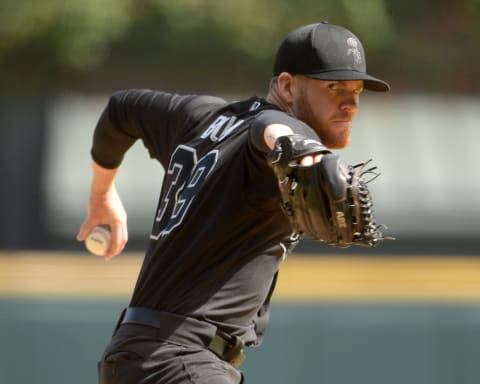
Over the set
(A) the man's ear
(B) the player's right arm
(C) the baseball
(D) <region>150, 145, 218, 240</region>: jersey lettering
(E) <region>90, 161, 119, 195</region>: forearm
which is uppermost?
(A) the man's ear

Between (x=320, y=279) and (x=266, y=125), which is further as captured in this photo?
(x=320, y=279)

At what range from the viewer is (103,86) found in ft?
39.2

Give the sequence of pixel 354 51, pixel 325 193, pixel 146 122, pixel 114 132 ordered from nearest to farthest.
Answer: pixel 325 193, pixel 354 51, pixel 146 122, pixel 114 132

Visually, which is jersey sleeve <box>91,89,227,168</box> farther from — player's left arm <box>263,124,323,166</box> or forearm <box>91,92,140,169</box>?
player's left arm <box>263,124,323,166</box>

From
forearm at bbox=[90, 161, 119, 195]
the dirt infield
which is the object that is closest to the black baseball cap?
forearm at bbox=[90, 161, 119, 195]

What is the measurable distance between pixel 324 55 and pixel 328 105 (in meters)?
0.16

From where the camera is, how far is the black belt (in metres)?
3.38

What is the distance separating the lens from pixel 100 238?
13.8ft

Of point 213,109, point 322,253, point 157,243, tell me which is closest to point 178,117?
point 213,109

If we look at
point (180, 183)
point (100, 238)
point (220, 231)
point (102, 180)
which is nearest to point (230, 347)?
point (220, 231)

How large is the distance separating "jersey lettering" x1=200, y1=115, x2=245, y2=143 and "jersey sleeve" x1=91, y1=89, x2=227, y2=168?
15 centimetres

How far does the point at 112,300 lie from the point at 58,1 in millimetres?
4585

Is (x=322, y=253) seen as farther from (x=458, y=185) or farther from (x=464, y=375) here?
(x=464, y=375)

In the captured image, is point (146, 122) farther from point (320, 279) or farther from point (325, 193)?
point (320, 279)
